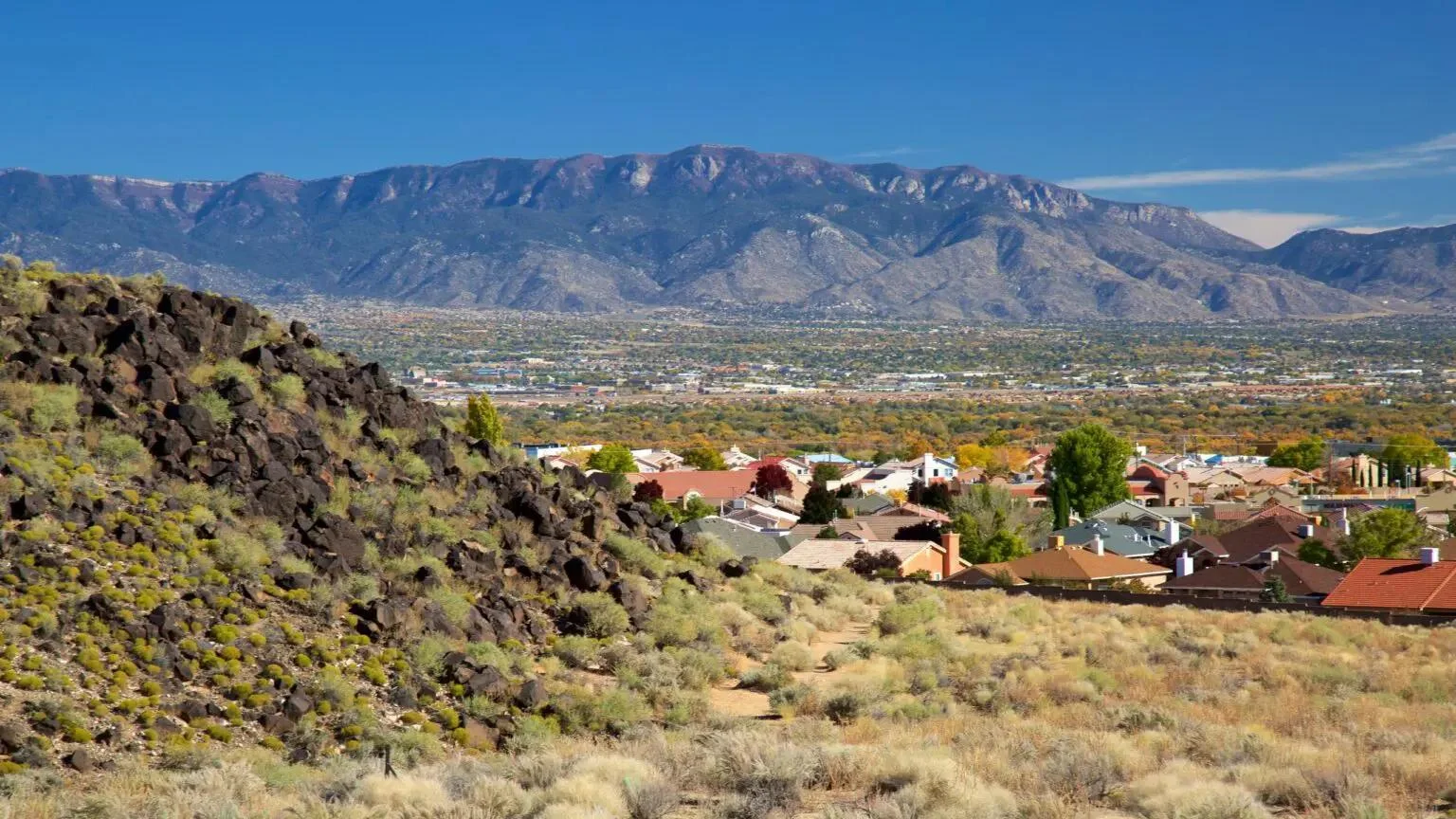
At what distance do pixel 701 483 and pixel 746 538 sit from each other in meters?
22.6

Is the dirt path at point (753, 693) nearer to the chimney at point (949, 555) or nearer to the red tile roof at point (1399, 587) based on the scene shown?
the red tile roof at point (1399, 587)

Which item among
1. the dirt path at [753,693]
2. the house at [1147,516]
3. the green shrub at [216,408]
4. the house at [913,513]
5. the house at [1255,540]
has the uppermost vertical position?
the green shrub at [216,408]

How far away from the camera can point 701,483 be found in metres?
77.5

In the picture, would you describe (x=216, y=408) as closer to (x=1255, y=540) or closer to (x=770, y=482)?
(x=1255, y=540)

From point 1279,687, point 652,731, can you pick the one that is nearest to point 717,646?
point 652,731

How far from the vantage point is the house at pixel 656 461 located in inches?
3448

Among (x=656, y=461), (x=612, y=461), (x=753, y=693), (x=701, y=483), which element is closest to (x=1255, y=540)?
(x=701, y=483)

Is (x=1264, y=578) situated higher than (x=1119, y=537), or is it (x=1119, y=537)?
(x=1264, y=578)

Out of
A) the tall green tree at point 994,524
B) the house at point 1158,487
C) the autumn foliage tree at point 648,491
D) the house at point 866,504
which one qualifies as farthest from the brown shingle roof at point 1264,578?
the house at point 1158,487

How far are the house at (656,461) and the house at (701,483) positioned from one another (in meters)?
5.02

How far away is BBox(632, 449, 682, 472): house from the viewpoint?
8759 cm

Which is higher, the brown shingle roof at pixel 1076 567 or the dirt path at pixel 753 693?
the dirt path at pixel 753 693

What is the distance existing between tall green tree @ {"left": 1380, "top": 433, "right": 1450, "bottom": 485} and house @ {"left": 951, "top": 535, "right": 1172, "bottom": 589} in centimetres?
4619

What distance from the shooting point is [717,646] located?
27469mm
